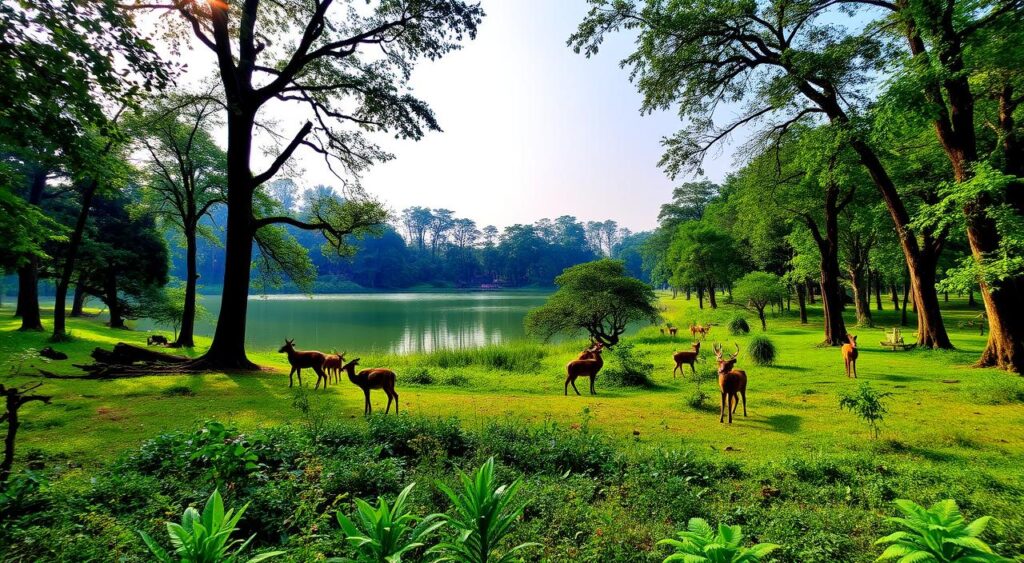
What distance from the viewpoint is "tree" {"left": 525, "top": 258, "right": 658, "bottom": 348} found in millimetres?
19438

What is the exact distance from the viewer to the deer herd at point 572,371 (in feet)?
24.4

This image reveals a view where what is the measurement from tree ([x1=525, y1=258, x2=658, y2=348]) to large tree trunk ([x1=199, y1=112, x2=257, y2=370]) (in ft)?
40.0

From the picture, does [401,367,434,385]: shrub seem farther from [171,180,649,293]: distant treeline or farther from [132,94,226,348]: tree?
[171,180,649,293]: distant treeline

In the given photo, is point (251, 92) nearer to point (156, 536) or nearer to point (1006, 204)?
point (156, 536)

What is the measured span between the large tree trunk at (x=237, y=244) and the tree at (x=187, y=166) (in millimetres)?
6003

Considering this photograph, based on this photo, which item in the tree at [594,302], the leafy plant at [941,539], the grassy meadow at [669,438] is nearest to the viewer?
the leafy plant at [941,539]

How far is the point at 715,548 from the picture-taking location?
1.82m

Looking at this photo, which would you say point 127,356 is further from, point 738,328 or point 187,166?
point 738,328

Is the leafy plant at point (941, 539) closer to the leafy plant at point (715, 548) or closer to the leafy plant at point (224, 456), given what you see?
the leafy plant at point (715, 548)

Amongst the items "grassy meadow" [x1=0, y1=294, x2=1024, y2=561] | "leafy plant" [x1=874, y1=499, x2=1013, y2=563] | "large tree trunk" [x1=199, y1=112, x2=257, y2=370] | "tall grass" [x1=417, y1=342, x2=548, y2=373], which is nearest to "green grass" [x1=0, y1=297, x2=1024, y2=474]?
"grassy meadow" [x1=0, y1=294, x2=1024, y2=561]

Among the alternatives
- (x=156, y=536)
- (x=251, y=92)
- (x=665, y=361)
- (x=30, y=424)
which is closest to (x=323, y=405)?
(x=30, y=424)

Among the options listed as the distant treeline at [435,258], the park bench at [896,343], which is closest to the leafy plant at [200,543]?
the park bench at [896,343]

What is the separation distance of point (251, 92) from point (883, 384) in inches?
745

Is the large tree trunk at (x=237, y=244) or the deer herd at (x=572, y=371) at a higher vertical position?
the large tree trunk at (x=237, y=244)
